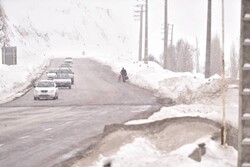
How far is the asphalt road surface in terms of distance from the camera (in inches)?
548

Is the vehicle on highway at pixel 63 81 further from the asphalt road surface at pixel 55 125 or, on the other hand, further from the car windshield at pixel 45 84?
the asphalt road surface at pixel 55 125

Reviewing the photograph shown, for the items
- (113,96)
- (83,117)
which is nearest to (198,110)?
(83,117)

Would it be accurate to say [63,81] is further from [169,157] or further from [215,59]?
[215,59]

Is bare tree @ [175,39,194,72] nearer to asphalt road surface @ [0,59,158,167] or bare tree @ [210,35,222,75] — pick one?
bare tree @ [210,35,222,75]

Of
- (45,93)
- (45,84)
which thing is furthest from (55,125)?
(45,84)

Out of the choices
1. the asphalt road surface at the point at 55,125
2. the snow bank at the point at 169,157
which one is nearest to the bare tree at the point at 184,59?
the asphalt road surface at the point at 55,125

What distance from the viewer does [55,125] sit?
21.0 meters

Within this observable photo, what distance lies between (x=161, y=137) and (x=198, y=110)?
4.96 m

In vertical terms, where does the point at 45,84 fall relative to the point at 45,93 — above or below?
above

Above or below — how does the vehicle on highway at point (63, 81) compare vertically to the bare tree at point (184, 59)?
below

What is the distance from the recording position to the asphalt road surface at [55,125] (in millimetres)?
13930

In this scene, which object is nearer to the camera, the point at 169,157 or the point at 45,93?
the point at 169,157

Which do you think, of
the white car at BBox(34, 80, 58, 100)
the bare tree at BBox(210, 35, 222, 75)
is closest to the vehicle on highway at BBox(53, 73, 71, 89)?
the white car at BBox(34, 80, 58, 100)

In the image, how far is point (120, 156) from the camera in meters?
11.4
